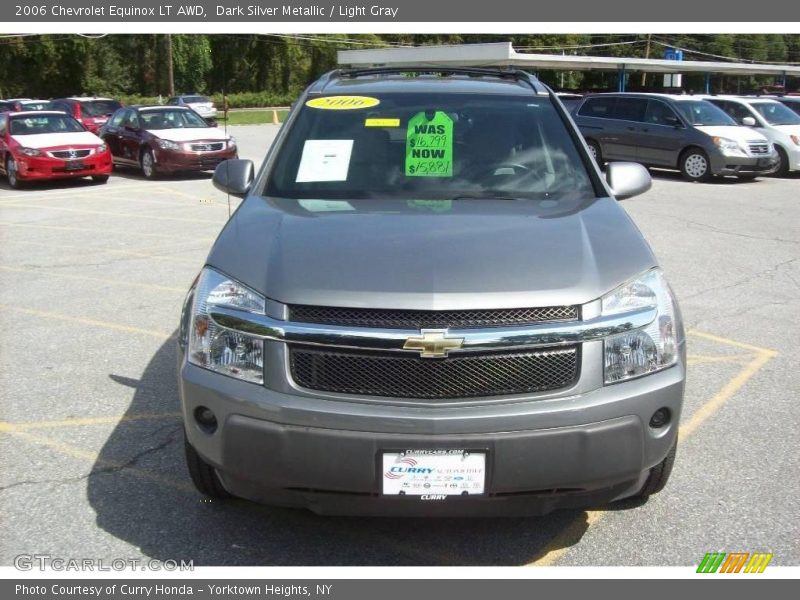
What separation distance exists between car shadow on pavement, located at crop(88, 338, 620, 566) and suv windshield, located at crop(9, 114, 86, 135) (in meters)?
15.4

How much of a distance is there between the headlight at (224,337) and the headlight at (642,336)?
122 cm

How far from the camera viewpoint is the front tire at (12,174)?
55.6 feet

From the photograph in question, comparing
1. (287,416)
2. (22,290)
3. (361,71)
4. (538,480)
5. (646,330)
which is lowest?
(22,290)

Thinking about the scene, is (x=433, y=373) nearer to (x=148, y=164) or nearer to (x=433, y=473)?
(x=433, y=473)

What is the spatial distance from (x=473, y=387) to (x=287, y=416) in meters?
0.63

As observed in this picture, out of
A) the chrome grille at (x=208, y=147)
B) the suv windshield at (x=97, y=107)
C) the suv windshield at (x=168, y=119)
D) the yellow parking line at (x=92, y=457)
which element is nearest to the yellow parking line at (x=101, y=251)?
the yellow parking line at (x=92, y=457)

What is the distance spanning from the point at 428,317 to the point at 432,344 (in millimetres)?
95

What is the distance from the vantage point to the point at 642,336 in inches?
123

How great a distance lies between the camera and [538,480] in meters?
2.92

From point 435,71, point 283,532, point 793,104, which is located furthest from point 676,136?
point 283,532

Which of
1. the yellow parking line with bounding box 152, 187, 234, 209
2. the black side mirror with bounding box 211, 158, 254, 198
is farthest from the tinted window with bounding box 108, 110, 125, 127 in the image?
the black side mirror with bounding box 211, 158, 254, 198

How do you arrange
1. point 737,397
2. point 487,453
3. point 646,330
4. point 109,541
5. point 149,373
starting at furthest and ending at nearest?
point 149,373
point 737,397
point 109,541
point 646,330
point 487,453
